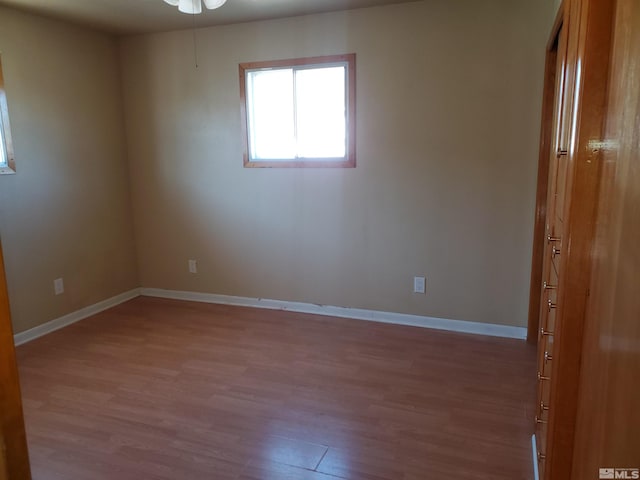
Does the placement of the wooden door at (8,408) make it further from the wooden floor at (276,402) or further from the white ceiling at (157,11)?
the white ceiling at (157,11)

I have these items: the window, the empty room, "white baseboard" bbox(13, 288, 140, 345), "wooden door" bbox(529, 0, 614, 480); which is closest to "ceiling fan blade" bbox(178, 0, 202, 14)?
the empty room

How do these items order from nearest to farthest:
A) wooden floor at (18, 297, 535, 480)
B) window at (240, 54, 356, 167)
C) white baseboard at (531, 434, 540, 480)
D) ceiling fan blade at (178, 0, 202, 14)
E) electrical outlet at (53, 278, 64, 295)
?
white baseboard at (531, 434, 540, 480), wooden floor at (18, 297, 535, 480), ceiling fan blade at (178, 0, 202, 14), window at (240, 54, 356, 167), electrical outlet at (53, 278, 64, 295)

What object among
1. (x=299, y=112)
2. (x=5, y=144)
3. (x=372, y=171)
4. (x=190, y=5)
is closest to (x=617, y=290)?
(x=190, y=5)

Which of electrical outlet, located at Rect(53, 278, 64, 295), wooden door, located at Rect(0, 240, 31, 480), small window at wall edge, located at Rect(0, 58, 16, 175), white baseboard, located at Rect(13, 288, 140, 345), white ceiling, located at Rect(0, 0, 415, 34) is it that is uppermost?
white ceiling, located at Rect(0, 0, 415, 34)

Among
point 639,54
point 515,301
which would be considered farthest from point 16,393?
point 515,301

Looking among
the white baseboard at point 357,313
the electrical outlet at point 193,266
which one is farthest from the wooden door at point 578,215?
the electrical outlet at point 193,266

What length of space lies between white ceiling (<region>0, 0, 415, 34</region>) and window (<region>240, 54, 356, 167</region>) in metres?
0.35

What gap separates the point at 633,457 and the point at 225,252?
144 inches

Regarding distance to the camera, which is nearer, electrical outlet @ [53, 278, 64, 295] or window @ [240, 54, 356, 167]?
window @ [240, 54, 356, 167]

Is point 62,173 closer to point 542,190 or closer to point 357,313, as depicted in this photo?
point 357,313

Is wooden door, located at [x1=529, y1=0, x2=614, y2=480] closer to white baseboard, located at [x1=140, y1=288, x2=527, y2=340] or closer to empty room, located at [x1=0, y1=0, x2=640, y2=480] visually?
empty room, located at [x1=0, y1=0, x2=640, y2=480]

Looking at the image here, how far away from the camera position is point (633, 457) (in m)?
0.71

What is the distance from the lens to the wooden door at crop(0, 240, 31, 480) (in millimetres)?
816

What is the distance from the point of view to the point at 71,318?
373cm
